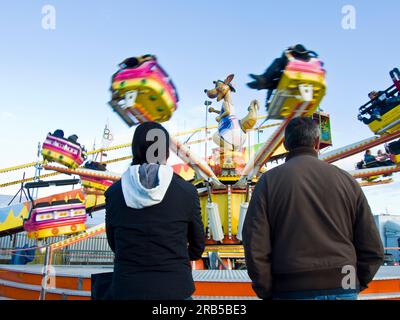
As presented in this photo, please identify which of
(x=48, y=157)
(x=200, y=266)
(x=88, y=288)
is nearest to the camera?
(x=88, y=288)

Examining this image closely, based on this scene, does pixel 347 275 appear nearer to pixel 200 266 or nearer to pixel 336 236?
pixel 336 236

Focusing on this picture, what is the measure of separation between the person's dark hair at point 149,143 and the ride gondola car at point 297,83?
2320 mm

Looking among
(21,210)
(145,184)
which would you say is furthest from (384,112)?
(21,210)

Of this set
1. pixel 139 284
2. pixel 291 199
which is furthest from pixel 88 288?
pixel 291 199

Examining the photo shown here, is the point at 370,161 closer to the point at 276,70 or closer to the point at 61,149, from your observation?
the point at 276,70

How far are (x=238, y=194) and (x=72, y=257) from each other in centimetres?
1117

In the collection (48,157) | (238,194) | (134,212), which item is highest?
(48,157)

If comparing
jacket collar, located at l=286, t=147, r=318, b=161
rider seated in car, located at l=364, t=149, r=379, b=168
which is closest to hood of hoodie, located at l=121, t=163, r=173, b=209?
jacket collar, located at l=286, t=147, r=318, b=161

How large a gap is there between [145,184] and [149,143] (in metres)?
0.28

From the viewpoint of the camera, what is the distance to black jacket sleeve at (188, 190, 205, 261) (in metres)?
1.92

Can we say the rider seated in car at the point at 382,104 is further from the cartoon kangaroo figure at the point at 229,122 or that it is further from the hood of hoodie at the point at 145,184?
the hood of hoodie at the point at 145,184

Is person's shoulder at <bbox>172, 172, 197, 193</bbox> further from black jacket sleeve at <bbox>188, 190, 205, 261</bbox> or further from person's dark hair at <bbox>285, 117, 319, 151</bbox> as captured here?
person's dark hair at <bbox>285, 117, 319, 151</bbox>
